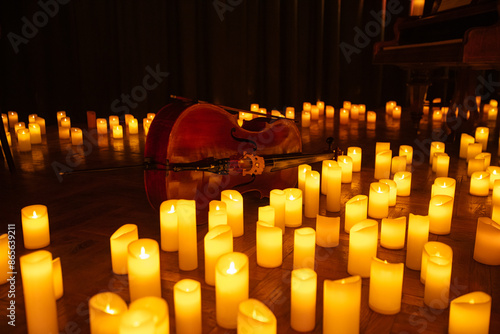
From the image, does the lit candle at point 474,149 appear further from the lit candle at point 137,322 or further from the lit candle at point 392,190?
the lit candle at point 137,322

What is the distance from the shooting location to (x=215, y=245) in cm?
141

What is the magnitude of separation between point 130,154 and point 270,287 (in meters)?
1.94

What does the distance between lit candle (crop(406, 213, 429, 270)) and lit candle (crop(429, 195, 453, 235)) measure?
27 centimetres

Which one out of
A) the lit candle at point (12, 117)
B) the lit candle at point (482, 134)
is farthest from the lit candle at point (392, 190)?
the lit candle at point (12, 117)

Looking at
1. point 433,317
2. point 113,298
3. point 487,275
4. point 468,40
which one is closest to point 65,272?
point 113,298

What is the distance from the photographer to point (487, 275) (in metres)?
1.53

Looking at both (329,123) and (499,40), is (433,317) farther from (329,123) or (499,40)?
(329,123)

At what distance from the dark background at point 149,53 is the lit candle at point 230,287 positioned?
355 centimetres

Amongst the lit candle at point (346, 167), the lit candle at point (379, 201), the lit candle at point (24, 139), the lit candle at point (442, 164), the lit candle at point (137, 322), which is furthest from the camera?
the lit candle at point (24, 139)

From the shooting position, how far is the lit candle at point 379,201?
1.98 metres

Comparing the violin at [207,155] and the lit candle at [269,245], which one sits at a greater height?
the violin at [207,155]

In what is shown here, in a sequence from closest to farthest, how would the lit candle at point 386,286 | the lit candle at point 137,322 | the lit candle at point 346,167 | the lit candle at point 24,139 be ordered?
the lit candle at point 137,322
the lit candle at point 386,286
the lit candle at point 346,167
the lit candle at point 24,139

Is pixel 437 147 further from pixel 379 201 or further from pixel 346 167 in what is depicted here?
pixel 379 201

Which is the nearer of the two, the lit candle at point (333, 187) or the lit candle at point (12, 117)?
the lit candle at point (333, 187)
